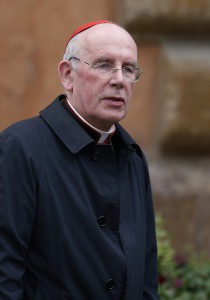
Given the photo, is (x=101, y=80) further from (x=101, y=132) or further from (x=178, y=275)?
(x=178, y=275)

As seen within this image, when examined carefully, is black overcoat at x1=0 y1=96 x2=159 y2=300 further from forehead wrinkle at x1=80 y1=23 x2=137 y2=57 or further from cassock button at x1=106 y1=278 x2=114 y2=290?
forehead wrinkle at x1=80 y1=23 x2=137 y2=57

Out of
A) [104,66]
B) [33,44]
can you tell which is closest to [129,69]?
[104,66]

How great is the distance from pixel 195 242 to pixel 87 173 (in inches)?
89.1

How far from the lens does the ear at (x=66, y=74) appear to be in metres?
2.75

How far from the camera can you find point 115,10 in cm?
452

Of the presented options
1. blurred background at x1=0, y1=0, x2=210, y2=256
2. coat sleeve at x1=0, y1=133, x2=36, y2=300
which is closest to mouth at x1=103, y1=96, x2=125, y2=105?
coat sleeve at x1=0, y1=133, x2=36, y2=300

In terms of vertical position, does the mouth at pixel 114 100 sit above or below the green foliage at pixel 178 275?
above

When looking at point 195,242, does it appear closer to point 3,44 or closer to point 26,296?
point 3,44

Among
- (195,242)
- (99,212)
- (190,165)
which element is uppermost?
(99,212)

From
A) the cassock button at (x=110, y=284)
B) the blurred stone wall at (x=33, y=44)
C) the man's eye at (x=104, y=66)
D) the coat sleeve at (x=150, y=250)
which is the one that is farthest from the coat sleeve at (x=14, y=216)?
the blurred stone wall at (x=33, y=44)

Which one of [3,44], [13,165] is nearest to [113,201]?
[13,165]

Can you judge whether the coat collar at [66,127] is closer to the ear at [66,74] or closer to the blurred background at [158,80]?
the ear at [66,74]

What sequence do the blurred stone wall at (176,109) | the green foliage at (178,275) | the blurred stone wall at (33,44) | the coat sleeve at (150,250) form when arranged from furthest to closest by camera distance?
1. the blurred stone wall at (176,109)
2. the blurred stone wall at (33,44)
3. the green foliage at (178,275)
4. the coat sleeve at (150,250)

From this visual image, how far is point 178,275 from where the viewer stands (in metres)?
4.38
